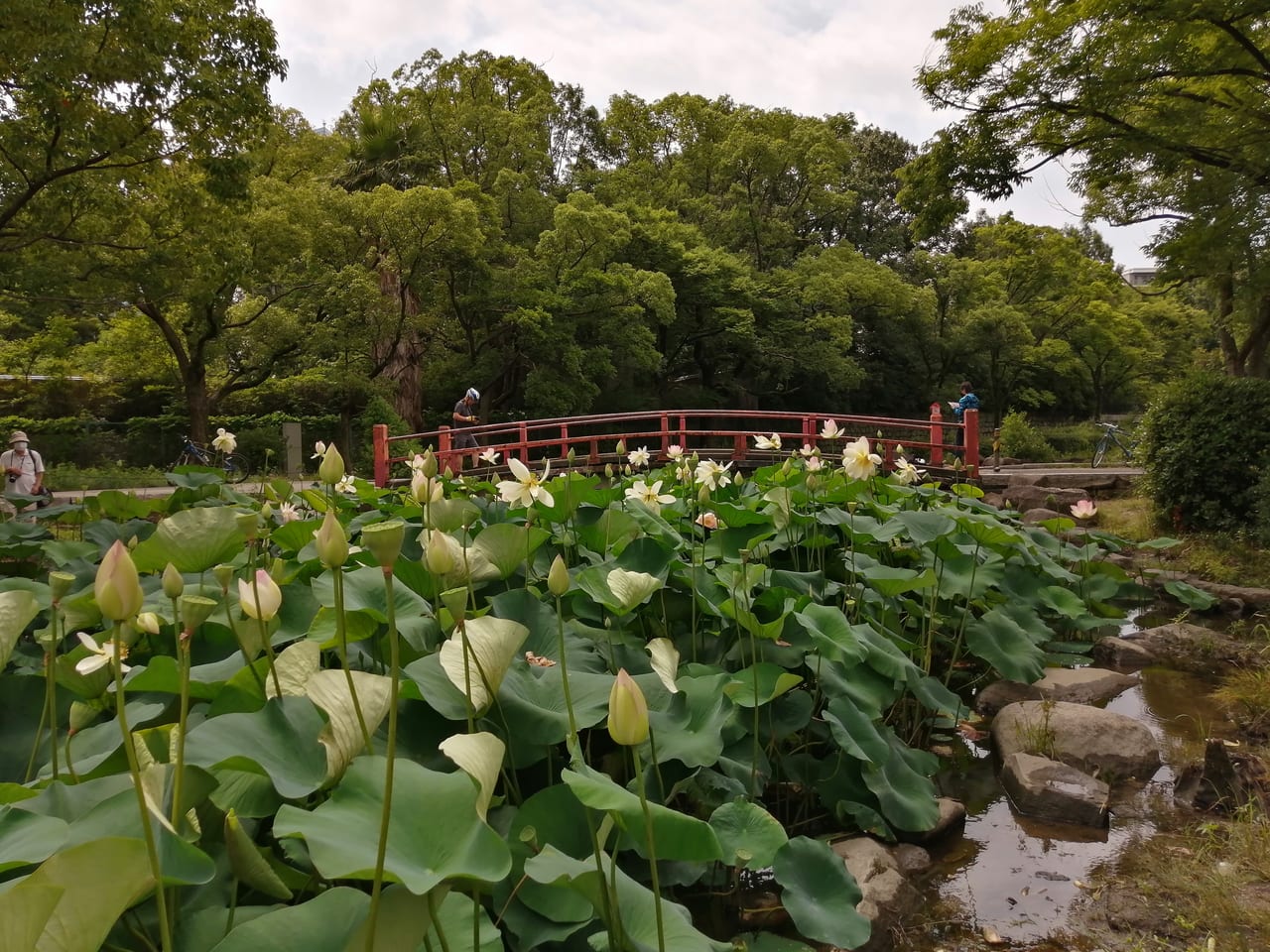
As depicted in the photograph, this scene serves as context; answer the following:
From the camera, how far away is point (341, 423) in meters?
16.8

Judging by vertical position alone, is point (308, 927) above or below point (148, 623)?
below

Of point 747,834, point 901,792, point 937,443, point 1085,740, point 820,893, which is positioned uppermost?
point 937,443

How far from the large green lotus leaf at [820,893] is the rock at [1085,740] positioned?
5.22 feet

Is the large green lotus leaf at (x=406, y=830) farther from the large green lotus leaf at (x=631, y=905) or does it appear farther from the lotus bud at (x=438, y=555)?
the lotus bud at (x=438, y=555)

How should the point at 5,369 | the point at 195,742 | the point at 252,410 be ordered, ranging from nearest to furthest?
the point at 195,742, the point at 5,369, the point at 252,410

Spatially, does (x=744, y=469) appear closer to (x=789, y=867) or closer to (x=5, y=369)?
(x=789, y=867)

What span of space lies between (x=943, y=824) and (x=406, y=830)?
78.3 inches

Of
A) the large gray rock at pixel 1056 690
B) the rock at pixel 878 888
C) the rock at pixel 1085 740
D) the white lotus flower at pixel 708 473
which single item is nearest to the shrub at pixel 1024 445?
the large gray rock at pixel 1056 690

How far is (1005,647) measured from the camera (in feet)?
10.6

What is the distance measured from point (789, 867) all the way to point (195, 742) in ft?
3.55

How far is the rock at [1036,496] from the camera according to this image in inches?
321

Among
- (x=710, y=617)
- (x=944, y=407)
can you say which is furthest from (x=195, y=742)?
(x=944, y=407)

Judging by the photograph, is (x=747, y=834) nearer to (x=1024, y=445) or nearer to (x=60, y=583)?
(x=60, y=583)

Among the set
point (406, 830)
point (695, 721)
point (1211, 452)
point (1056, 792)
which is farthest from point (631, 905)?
point (1211, 452)
